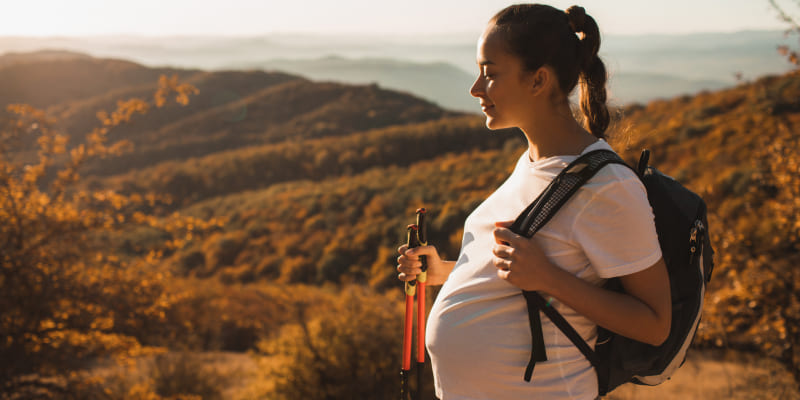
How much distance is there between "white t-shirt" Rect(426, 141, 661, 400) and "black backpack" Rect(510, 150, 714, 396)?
28 mm

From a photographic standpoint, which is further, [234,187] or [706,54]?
[234,187]

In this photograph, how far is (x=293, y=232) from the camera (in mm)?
20594

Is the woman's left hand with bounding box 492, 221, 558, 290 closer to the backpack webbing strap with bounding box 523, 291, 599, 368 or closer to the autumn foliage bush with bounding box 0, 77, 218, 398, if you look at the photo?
the backpack webbing strap with bounding box 523, 291, 599, 368

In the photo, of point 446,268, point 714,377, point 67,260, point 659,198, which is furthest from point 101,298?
point 714,377

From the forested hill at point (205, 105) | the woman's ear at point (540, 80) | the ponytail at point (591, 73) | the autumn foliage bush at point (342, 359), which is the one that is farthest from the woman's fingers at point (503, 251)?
the forested hill at point (205, 105)

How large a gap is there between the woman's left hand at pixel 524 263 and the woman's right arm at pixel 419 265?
0.51 m

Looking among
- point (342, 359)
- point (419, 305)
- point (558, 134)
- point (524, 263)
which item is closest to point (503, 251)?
point (524, 263)

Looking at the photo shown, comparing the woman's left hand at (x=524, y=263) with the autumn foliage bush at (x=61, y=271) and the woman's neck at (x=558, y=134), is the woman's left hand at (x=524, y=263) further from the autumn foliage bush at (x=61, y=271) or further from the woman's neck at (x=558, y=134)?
the autumn foliage bush at (x=61, y=271)

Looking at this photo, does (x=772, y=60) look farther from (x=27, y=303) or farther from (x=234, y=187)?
(x=234, y=187)

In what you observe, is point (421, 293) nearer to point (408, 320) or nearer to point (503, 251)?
point (408, 320)

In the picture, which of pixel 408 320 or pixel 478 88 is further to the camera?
pixel 408 320

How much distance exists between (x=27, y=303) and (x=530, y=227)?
4.69m

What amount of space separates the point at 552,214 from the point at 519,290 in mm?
220

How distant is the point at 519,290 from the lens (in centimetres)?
131
